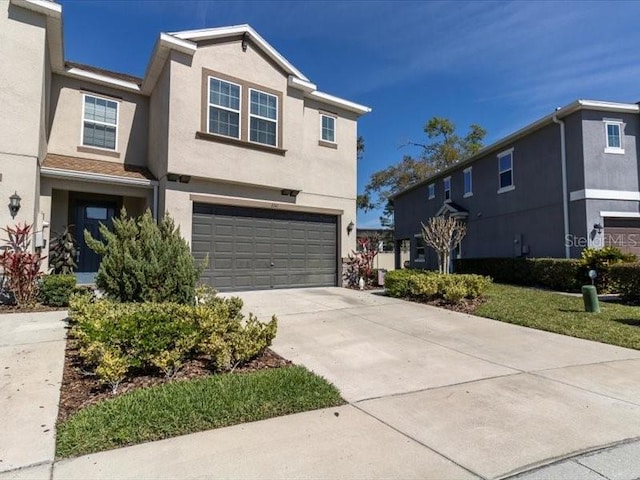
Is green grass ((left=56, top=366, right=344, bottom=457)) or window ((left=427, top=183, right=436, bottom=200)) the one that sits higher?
window ((left=427, top=183, right=436, bottom=200))

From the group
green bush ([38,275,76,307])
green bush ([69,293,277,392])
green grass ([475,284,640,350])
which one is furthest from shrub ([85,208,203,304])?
green grass ([475,284,640,350])

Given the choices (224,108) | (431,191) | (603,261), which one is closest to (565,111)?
(603,261)

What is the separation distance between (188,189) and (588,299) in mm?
10518

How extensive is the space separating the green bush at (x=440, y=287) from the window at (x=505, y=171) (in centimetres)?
830

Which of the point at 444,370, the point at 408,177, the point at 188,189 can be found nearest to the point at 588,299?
the point at 444,370

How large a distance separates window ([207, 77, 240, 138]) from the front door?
4.54 meters

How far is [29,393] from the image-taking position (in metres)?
4.33

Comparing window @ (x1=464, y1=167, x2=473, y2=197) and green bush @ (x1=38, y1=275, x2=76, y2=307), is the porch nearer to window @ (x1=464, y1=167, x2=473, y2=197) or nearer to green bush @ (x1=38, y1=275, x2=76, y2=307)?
green bush @ (x1=38, y1=275, x2=76, y2=307)

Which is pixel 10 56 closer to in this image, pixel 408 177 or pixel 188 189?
pixel 188 189

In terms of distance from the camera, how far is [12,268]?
8.52 m

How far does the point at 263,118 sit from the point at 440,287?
24.2 feet

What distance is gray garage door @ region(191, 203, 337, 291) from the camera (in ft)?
38.3

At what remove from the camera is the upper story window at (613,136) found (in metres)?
14.6

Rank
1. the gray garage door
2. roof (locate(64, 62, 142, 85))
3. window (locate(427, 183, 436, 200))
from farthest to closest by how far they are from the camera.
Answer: window (locate(427, 183, 436, 200)) → roof (locate(64, 62, 142, 85)) → the gray garage door
